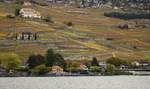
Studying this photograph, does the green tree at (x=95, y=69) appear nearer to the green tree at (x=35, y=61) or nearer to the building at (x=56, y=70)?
the building at (x=56, y=70)

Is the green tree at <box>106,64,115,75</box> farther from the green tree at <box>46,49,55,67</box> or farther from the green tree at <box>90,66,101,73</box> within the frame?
the green tree at <box>46,49,55,67</box>

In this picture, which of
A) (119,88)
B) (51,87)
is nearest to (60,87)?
(51,87)

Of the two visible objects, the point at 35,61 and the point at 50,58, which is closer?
the point at 35,61

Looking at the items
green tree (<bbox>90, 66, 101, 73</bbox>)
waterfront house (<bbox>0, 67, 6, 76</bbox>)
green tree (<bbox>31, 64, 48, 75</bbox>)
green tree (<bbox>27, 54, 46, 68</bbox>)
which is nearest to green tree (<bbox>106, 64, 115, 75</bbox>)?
green tree (<bbox>90, 66, 101, 73</bbox>)

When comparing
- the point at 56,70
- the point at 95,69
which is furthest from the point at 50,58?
the point at 95,69

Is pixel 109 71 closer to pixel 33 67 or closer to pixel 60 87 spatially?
pixel 33 67

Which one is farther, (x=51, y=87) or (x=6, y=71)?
(x=6, y=71)

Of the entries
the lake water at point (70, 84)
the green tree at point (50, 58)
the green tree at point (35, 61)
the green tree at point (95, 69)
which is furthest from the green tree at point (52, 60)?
the lake water at point (70, 84)

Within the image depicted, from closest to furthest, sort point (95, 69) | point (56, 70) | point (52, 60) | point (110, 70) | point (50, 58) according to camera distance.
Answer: point (56, 70) < point (95, 69) < point (110, 70) < point (52, 60) < point (50, 58)

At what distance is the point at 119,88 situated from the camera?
119438mm

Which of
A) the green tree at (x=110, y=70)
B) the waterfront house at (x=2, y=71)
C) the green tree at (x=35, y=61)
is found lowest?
the green tree at (x=110, y=70)

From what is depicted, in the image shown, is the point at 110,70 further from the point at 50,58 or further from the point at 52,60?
the point at 50,58

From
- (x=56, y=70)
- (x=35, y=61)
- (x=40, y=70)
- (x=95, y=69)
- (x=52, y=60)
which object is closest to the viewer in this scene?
(x=40, y=70)

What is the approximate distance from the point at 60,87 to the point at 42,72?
62.2 meters
